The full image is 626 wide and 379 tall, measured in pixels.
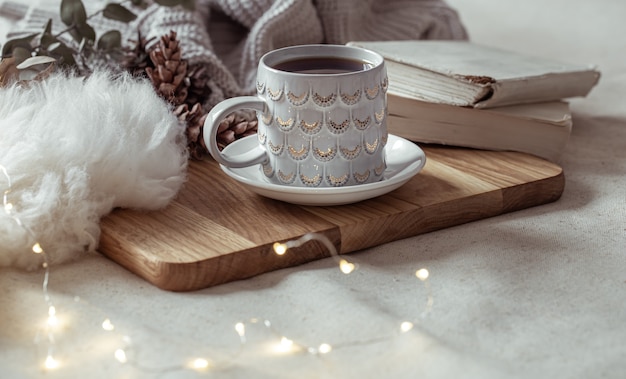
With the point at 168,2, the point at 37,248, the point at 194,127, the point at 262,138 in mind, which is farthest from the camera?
the point at 168,2

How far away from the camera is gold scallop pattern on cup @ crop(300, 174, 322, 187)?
760 millimetres

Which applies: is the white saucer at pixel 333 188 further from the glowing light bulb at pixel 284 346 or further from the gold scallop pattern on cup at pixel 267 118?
the glowing light bulb at pixel 284 346

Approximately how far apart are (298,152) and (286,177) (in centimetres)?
3

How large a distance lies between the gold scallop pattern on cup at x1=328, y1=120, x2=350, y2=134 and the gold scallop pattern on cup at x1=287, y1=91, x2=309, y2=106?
3 centimetres

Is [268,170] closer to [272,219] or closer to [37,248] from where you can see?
[272,219]

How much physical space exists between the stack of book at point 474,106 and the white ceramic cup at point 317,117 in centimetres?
15

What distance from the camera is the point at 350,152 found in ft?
2.47

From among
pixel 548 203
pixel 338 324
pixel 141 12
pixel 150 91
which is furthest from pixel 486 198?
pixel 141 12

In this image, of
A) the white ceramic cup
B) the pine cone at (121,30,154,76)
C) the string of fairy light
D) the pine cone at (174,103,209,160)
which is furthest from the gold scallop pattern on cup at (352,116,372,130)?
the pine cone at (121,30,154,76)

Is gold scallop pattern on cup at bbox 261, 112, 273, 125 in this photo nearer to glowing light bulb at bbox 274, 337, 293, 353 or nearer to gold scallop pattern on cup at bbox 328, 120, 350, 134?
gold scallop pattern on cup at bbox 328, 120, 350, 134

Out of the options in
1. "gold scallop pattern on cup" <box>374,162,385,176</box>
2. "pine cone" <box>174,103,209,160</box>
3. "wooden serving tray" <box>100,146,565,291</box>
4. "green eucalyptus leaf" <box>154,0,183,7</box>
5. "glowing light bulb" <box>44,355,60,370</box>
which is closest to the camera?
"glowing light bulb" <box>44,355,60,370</box>

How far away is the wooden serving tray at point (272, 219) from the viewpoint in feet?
2.23

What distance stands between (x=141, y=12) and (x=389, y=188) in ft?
1.65

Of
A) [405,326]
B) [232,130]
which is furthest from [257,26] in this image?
[405,326]
